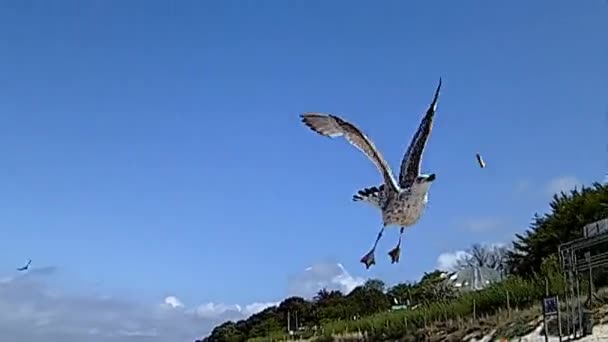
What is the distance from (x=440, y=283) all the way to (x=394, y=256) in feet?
144

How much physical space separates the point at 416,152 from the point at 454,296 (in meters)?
35.8

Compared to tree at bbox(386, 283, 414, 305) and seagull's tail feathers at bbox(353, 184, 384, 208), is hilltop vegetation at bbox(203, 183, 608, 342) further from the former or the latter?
seagull's tail feathers at bbox(353, 184, 384, 208)

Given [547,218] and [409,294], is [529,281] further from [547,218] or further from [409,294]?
[409,294]

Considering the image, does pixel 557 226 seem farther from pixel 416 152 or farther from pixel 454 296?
pixel 416 152

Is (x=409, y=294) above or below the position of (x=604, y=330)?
above

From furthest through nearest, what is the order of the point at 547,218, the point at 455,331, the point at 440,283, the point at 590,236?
the point at 440,283 < the point at 547,218 < the point at 455,331 < the point at 590,236

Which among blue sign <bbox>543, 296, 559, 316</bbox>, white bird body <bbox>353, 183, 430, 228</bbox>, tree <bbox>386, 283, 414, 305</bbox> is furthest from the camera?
tree <bbox>386, 283, 414, 305</bbox>

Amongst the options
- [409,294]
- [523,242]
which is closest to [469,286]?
[523,242]

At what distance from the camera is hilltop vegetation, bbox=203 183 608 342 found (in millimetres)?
34406

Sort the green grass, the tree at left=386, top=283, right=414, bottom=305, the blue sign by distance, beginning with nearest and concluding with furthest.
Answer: the blue sign < the green grass < the tree at left=386, top=283, right=414, bottom=305

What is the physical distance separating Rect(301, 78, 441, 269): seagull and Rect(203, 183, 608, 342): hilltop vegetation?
21405mm

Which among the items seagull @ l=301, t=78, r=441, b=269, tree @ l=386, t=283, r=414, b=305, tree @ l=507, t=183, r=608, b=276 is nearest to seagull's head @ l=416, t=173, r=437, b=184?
seagull @ l=301, t=78, r=441, b=269

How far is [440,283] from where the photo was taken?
52.7 metres

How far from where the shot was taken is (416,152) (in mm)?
9203
